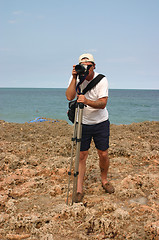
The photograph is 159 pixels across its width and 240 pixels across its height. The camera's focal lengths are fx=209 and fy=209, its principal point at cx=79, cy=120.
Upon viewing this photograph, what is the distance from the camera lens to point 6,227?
275 cm

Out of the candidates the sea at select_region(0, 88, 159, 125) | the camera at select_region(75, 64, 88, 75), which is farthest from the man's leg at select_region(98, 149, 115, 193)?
the sea at select_region(0, 88, 159, 125)

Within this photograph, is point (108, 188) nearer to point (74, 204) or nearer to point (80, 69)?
point (74, 204)

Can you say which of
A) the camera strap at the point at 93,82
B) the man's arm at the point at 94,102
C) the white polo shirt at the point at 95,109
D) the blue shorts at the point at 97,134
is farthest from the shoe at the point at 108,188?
the camera strap at the point at 93,82

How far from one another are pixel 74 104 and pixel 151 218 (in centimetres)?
187

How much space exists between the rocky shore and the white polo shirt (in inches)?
50.0

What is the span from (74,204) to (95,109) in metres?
1.46

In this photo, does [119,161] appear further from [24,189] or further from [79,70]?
[79,70]

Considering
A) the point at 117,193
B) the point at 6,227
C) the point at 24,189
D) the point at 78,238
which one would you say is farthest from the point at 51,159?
the point at 78,238

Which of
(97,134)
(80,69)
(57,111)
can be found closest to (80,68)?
(80,69)

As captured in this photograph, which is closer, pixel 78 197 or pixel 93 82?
pixel 93 82

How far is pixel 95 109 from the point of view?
3.29 meters

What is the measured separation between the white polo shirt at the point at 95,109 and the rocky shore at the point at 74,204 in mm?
1271

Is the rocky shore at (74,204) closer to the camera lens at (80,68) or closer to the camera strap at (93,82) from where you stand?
the camera strap at (93,82)

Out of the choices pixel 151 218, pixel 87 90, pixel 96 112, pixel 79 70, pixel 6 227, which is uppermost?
pixel 79 70
